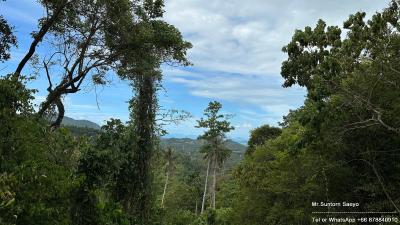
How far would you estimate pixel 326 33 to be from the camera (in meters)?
14.2

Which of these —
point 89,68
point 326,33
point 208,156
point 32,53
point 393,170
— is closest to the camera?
point 32,53

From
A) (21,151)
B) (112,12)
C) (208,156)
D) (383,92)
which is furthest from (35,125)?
(208,156)

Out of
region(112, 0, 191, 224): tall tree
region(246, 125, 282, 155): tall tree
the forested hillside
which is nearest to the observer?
Answer: the forested hillside

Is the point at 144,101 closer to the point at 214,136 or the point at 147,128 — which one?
the point at 147,128

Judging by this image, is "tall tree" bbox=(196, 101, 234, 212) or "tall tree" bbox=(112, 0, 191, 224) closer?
"tall tree" bbox=(112, 0, 191, 224)

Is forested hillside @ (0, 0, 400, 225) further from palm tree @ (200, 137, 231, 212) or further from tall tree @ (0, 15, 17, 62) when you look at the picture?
palm tree @ (200, 137, 231, 212)

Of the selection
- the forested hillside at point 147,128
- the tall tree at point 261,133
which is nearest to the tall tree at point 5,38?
the forested hillside at point 147,128

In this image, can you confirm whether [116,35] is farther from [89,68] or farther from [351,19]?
[351,19]

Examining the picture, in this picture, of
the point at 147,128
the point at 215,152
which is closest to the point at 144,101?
the point at 147,128

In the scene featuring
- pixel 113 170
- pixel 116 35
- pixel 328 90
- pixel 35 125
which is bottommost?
pixel 113 170

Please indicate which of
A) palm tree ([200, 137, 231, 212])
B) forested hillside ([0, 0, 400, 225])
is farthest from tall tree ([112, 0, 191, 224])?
palm tree ([200, 137, 231, 212])

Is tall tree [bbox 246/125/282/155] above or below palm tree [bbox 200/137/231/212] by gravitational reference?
above

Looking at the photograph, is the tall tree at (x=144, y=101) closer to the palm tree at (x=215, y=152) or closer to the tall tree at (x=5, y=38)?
the tall tree at (x=5, y=38)

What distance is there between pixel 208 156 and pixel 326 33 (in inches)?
1205
